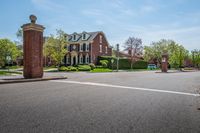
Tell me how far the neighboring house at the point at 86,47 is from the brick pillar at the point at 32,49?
3515 cm

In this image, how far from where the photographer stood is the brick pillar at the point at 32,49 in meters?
15.2

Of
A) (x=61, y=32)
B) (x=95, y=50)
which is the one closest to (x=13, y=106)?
(x=61, y=32)

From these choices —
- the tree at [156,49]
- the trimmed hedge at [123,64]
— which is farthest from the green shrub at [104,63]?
the tree at [156,49]

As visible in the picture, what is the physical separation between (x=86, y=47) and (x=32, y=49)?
36.8 metres

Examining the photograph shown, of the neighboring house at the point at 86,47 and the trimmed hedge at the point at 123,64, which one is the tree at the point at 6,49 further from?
the trimmed hedge at the point at 123,64

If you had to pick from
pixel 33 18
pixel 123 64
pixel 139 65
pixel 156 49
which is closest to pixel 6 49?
pixel 123 64

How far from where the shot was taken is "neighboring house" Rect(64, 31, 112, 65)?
51.2m

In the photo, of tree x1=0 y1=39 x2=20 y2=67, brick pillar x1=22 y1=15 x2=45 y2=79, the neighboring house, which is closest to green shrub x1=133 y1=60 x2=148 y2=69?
the neighboring house

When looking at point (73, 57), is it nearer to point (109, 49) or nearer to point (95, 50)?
point (95, 50)

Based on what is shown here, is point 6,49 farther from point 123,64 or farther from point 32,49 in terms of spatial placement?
point 32,49

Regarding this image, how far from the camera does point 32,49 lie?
15.2m

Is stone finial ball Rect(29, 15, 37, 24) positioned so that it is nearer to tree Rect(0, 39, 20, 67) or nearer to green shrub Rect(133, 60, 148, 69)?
tree Rect(0, 39, 20, 67)

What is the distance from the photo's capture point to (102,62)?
4784 cm

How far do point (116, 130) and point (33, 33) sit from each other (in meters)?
13.2
